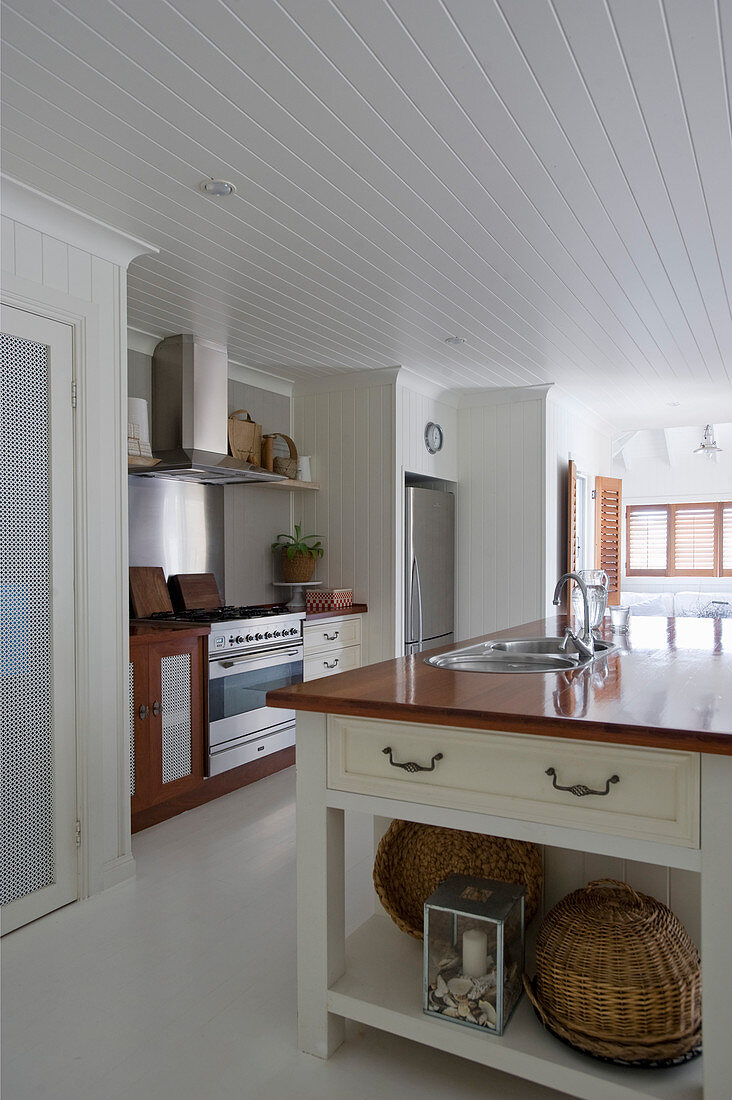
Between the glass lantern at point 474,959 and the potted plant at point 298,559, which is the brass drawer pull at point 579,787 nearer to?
the glass lantern at point 474,959

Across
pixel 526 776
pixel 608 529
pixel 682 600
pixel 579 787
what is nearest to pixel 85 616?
pixel 526 776

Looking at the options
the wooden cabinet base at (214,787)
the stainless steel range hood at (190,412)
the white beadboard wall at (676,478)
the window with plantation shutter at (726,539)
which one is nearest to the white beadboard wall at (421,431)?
the stainless steel range hood at (190,412)

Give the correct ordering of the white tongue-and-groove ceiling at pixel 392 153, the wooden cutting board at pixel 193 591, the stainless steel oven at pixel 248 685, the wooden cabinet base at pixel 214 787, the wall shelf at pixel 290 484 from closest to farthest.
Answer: the white tongue-and-groove ceiling at pixel 392 153
the wooden cabinet base at pixel 214 787
the stainless steel oven at pixel 248 685
the wooden cutting board at pixel 193 591
the wall shelf at pixel 290 484

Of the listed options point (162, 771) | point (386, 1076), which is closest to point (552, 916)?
point (386, 1076)

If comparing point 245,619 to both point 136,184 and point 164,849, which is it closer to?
point 164,849

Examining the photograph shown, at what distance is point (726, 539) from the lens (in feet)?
31.4

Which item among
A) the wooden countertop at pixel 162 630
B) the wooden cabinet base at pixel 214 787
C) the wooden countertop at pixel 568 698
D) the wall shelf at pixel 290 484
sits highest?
the wall shelf at pixel 290 484

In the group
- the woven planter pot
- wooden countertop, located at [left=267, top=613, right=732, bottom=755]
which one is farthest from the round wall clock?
wooden countertop, located at [left=267, top=613, right=732, bottom=755]

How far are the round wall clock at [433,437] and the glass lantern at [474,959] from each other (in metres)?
3.89

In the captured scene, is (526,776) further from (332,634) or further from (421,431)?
(421,431)

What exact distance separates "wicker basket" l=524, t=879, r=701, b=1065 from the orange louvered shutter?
553 centimetres

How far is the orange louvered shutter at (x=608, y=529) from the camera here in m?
6.90

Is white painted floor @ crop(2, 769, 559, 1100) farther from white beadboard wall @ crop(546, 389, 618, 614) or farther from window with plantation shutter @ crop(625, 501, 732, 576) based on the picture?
A: window with plantation shutter @ crop(625, 501, 732, 576)

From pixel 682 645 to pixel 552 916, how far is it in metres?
1.12
